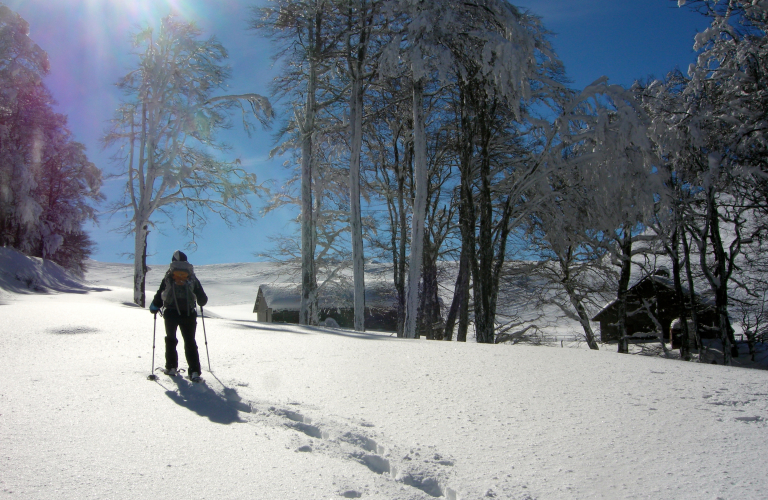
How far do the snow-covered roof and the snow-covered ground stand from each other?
567 inches

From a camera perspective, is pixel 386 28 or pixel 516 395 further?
pixel 386 28

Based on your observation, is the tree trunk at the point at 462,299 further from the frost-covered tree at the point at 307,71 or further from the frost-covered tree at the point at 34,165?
the frost-covered tree at the point at 34,165

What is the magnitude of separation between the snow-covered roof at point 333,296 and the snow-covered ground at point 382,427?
47.3 feet

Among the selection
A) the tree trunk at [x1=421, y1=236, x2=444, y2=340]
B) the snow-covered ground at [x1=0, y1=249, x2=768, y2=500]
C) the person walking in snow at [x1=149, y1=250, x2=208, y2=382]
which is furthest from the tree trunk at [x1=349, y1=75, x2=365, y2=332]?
the person walking in snow at [x1=149, y1=250, x2=208, y2=382]

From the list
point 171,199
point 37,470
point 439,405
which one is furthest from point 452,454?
point 171,199

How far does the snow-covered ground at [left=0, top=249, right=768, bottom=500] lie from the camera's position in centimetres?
269

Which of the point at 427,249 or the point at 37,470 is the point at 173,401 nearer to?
the point at 37,470

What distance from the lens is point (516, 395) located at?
4.44 m

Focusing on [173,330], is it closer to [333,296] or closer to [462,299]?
[462,299]

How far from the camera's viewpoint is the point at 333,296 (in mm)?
21547

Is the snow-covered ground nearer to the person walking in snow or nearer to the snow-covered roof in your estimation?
the person walking in snow

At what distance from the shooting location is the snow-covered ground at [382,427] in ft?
8.81

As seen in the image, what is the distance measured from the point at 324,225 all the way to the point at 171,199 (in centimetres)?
581

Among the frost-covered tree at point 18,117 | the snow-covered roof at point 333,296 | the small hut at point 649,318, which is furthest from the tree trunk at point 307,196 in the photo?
the small hut at point 649,318
